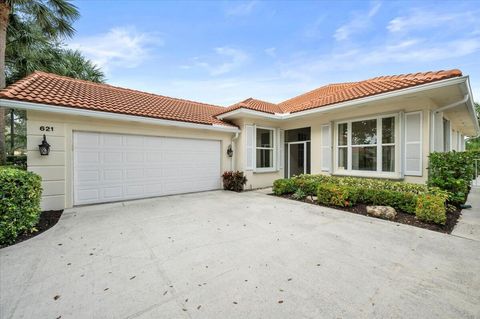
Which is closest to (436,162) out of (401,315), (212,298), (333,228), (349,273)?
(333,228)

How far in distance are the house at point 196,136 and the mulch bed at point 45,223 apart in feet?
1.45

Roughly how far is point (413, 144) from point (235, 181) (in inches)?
263

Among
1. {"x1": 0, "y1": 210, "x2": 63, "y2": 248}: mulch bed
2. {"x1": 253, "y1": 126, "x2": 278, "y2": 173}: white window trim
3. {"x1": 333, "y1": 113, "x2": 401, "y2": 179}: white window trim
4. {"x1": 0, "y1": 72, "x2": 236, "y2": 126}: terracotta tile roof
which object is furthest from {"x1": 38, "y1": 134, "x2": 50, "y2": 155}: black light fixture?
{"x1": 333, "y1": 113, "x2": 401, "y2": 179}: white window trim

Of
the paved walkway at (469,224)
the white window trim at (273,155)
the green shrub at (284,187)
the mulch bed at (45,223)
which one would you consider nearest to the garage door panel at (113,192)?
the mulch bed at (45,223)

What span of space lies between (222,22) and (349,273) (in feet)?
36.0

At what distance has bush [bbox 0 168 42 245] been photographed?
12.3ft

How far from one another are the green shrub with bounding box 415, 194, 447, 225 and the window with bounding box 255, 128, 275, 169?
6.49m

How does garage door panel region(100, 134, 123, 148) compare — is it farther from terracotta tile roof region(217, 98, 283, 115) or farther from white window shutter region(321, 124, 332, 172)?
white window shutter region(321, 124, 332, 172)

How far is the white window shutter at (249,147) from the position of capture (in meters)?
9.76

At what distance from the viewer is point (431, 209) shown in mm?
4785

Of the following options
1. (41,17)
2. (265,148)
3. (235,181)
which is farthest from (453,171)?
(41,17)

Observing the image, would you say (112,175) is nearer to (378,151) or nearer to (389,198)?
(389,198)

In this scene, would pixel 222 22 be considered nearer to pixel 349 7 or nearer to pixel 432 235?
pixel 349 7

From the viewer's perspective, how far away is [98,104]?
22.3ft
